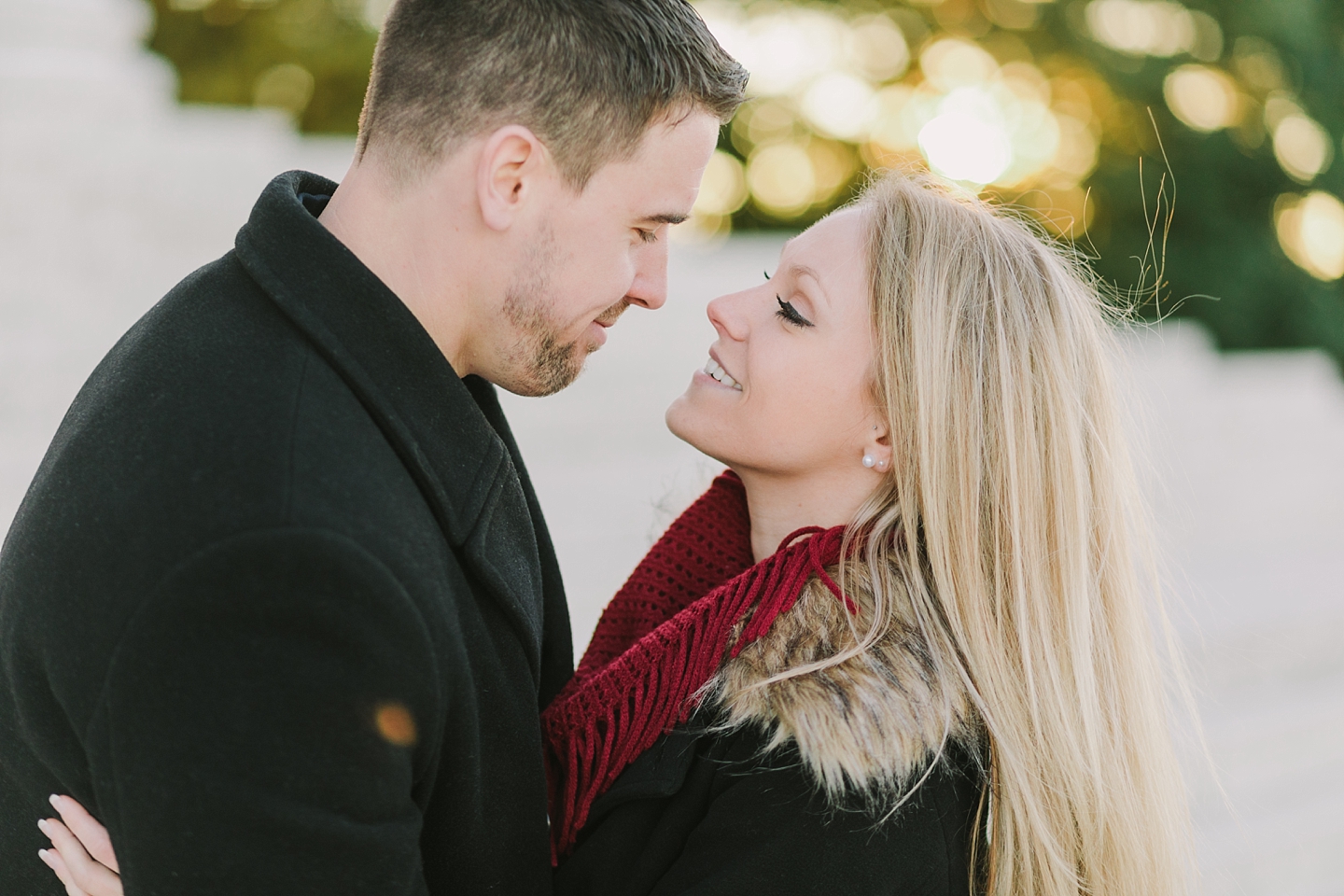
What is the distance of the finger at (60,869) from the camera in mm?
1492

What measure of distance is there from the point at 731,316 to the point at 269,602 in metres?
1.25

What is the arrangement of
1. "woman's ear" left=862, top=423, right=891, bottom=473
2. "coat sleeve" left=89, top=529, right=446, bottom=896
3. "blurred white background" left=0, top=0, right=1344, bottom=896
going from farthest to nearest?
"blurred white background" left=0, top=0, right=1344, bottom=896, "woman's ear" left=862, top=423, right=891, bottom=473, "coat sleeve" left=89, top=529, right=446, bottom=896

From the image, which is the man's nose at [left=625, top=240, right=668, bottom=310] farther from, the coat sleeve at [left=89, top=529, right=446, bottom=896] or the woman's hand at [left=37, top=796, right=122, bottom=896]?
the woman's hand at [left=37, top=796, right=122, bottom=896]

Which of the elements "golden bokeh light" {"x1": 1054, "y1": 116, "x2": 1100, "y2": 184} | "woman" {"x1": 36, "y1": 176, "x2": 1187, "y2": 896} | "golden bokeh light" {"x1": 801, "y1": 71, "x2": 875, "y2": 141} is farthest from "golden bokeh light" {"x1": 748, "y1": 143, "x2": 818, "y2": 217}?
"woman" {"x1": 36, "y1": 176, "x2": 1187, "y2": 896}

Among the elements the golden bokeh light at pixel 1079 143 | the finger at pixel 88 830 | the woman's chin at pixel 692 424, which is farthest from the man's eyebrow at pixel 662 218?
the golden bokeh light at pixel 1079 143

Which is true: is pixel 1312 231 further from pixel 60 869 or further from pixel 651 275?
pixel 60 869

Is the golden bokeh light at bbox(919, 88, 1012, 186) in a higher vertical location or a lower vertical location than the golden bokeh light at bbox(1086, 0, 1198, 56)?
lower

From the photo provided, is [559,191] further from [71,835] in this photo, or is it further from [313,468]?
[71,835]

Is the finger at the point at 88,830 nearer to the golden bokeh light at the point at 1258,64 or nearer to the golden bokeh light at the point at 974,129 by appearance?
the golden bokeh light at the point at 974,129

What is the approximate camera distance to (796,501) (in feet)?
7.48

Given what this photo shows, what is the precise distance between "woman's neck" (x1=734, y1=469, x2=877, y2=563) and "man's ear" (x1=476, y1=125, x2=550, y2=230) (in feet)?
2.73

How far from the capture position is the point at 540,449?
14.6 feet

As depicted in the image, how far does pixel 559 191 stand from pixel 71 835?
116 cm

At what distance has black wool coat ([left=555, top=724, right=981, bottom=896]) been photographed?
1.66m
